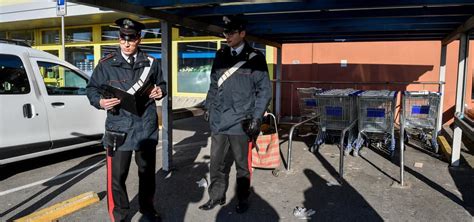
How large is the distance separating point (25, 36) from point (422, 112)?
16.0m

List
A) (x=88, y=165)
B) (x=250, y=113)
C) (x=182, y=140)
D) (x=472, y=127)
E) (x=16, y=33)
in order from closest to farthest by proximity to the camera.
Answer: (x=250, y=113)
(x=472, y=127)
(x=88, y=165)
(x=182, y=140)
(x=16, y=33)

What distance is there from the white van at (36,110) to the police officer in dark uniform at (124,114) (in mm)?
2229

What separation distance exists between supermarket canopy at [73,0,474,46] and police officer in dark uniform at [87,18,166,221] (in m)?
1.03

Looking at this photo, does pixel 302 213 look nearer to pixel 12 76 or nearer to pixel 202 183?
pixel 202 183

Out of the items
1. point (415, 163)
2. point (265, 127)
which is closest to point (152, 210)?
point (265, 127)

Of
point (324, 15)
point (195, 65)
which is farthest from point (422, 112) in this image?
point (195, 65)

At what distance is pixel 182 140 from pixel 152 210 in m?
4.17

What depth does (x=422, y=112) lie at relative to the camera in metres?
6.98

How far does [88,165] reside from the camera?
19.6 ft

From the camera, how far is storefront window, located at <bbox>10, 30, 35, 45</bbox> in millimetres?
16578

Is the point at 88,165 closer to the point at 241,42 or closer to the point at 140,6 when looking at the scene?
the point at 140,6

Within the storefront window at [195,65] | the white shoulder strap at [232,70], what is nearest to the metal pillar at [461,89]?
the white shoulder strap at [232,70]

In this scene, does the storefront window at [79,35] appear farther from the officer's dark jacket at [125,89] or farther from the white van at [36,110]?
the officer's dark jacket at [125,89]

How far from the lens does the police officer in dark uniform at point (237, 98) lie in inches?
152
